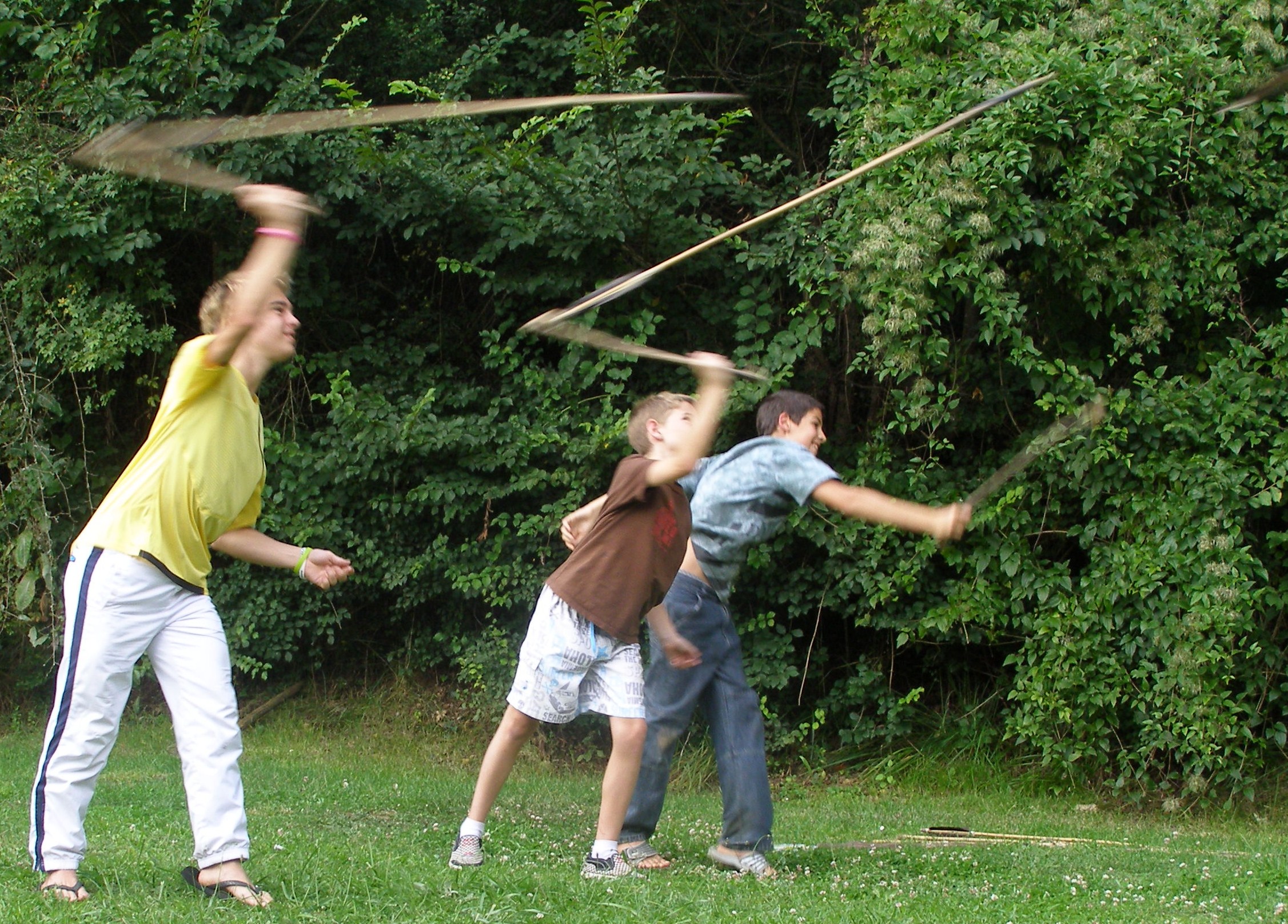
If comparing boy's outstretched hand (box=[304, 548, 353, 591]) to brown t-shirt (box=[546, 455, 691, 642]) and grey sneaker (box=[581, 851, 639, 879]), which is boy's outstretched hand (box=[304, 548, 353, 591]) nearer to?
brown t-shirt (box=[546, 455, 691, 642])

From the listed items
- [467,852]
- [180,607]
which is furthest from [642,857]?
[180,607]

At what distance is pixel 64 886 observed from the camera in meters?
3.38

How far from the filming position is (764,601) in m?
8.20

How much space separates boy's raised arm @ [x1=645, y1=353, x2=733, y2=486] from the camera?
4.03 metres

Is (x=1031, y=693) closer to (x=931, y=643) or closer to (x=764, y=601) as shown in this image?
(x=931, y=643)

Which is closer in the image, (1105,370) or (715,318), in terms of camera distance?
(1105,370)

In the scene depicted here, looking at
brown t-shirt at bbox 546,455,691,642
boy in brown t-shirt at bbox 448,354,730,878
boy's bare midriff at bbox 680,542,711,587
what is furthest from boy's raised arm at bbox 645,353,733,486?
boy's bare midriff at bbox 680,542,711,587

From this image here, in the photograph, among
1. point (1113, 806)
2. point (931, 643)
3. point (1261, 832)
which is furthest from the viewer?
point (931, 643)

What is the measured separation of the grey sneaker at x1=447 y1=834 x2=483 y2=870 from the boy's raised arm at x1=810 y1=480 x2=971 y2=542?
1626 mm

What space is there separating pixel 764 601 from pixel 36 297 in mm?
5175

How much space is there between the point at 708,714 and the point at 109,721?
2085mm

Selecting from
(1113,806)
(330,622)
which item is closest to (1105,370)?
(1113,806)

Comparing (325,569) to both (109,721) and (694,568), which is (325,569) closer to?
(109,721)

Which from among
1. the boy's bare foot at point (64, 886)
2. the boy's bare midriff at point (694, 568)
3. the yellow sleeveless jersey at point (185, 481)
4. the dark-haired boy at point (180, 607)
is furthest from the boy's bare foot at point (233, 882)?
the boy's bare midriff at point (694, 568)
